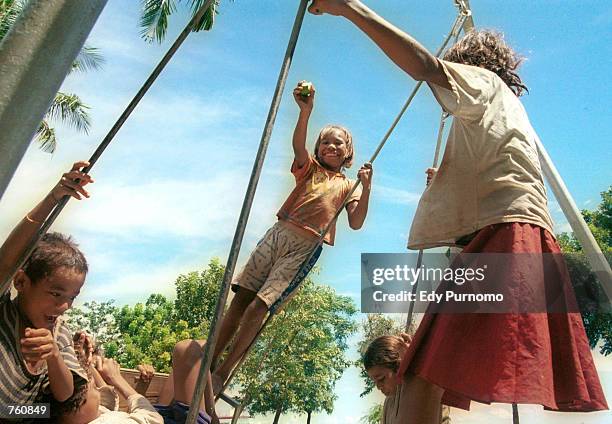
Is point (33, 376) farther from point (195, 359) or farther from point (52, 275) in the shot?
point (195, 359)

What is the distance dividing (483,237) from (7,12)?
9859 mm

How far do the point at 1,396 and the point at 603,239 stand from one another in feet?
60.0

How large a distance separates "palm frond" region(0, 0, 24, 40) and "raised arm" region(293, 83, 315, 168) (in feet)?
24.2

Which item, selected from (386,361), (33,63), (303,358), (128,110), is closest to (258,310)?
(386,361)

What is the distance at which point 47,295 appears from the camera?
2023 mm

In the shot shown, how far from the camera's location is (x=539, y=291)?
159 centimetres

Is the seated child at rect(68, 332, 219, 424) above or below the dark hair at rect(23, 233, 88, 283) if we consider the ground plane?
below

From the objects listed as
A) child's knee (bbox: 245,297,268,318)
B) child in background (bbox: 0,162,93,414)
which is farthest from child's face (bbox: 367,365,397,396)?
child in background (bbox: 0,162,93,414)

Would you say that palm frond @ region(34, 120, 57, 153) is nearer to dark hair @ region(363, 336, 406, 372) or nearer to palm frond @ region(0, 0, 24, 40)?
palm frond @ region(0, 0, 24, 40)

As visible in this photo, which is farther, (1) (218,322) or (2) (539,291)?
(2) (539,291)

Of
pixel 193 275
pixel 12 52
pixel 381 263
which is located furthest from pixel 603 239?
pixel 12 52

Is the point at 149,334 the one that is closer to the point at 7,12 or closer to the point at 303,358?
the point at 303,358

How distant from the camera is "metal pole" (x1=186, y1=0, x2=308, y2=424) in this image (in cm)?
133

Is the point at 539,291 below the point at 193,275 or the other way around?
below
